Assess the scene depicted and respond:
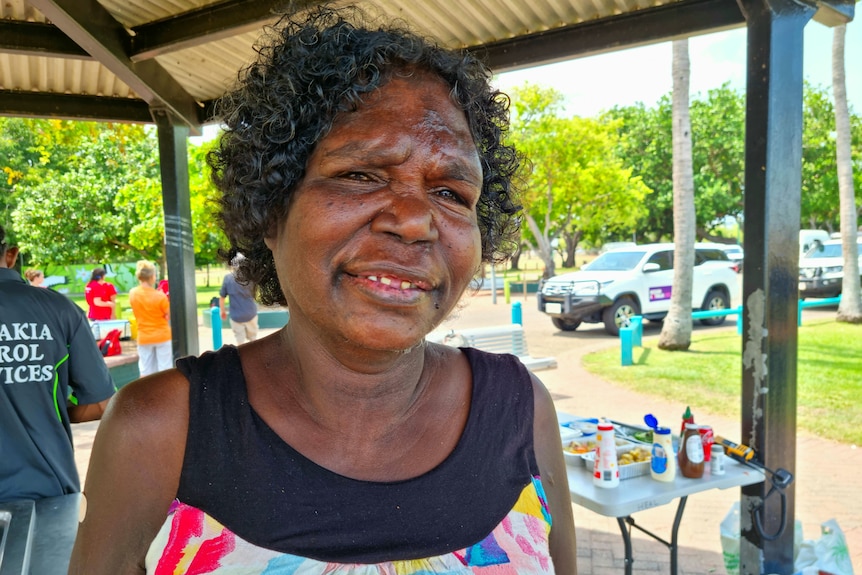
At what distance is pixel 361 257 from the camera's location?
1.18 metres

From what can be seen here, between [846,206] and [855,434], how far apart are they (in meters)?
7.49

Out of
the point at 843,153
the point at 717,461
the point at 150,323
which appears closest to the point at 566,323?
the point at 843,153

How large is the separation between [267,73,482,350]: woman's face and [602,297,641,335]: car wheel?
14267 millimetres

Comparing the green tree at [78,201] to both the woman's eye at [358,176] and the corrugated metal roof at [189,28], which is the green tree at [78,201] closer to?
the corrugated metal roof at [189,28]

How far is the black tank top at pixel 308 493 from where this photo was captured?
1207 mm

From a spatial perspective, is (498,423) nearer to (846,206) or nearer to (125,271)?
(846,206)

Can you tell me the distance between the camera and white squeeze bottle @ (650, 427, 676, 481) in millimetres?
3426

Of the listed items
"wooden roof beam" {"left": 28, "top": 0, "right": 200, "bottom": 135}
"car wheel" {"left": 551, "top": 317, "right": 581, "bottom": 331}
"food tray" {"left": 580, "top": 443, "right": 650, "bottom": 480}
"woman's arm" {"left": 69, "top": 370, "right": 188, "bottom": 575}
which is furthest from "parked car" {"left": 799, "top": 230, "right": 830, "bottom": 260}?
"woman's arm" {"left": 69, "top": 370, "right": 188, "bottom": 575}

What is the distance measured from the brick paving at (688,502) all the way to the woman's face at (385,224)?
50cm

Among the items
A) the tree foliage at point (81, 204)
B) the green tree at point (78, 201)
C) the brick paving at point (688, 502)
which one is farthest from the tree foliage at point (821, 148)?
the green tree at point (78, 201)

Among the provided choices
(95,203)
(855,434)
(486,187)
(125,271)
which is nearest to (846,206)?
(855,434)

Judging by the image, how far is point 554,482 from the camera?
1541mm

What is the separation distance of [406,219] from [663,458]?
277 centimetres

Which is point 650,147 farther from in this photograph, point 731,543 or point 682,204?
point 731,543
